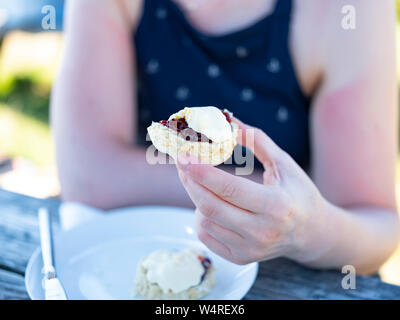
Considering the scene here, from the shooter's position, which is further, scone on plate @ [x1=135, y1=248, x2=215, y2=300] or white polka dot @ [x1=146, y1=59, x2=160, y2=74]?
white polka dot @ [x1=146, y1=59, x2=160, y2=74]

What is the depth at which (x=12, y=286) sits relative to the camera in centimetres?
78

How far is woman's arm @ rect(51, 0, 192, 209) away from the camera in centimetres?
104

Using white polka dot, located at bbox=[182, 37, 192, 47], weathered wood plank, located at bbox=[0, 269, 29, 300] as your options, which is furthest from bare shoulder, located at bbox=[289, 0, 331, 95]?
weathered wood plank, located at bbox=[0, 269, 29, 300]

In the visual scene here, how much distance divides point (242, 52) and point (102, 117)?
42 cm

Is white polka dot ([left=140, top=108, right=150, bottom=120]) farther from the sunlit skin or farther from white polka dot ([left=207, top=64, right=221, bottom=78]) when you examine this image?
white polka dot ([left=207, top=64, right=221, bottom=78])

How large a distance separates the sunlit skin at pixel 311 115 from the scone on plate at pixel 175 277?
16cm

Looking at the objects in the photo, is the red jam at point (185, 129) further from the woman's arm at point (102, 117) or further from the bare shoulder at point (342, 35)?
the bare shoulder at point (342, 35)

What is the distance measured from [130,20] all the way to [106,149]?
0.43m

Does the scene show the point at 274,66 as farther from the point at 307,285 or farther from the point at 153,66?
the point at 307,285

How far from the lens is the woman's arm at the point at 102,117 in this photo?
1.04 m

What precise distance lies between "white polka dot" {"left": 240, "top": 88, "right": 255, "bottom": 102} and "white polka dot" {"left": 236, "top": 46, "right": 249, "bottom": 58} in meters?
0.09

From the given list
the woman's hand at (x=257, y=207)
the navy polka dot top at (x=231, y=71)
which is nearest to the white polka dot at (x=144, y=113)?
the navy polka dot top at (x=231, y=71)
